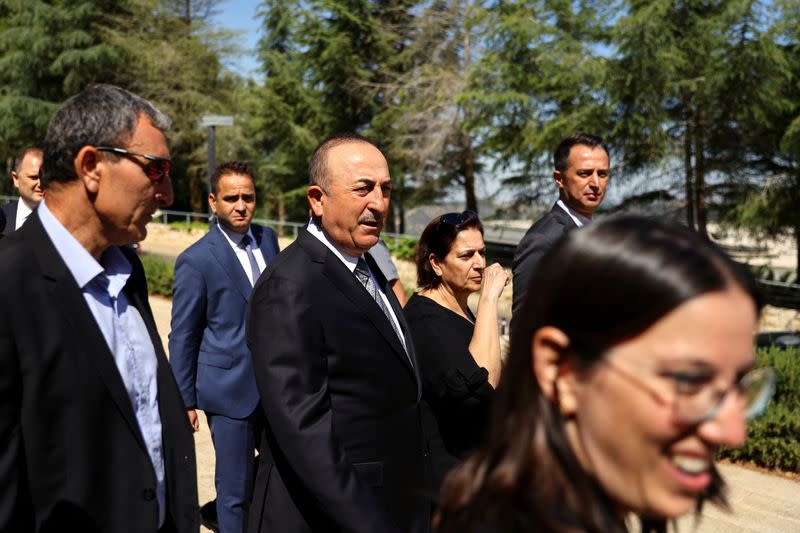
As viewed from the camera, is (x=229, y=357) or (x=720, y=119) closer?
(x=229, y=357)

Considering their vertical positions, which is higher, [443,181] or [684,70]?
[684,70]

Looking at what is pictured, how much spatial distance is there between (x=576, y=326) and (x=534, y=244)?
2836 millimetres

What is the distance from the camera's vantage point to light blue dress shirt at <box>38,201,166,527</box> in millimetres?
2160

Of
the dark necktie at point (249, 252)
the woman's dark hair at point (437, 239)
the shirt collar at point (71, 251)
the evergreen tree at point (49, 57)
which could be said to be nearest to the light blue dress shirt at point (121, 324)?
the shirt collar at point (71, 251)

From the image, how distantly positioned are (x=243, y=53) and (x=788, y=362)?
35323 millimetres

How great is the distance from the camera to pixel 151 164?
7.48ft

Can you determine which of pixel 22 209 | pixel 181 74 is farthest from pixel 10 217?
pixel 181 74

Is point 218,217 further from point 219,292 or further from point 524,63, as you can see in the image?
point 524,63

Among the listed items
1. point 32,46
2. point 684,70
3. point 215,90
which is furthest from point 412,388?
point 32,46

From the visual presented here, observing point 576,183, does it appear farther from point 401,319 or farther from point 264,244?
point 264,244

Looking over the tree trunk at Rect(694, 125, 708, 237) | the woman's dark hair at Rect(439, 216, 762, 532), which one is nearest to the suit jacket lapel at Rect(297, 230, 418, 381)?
the woman's dark hair at Rect(439, 216, 762, 532)

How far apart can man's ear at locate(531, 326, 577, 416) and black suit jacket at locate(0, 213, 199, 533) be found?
52.5 inches

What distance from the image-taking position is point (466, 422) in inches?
133

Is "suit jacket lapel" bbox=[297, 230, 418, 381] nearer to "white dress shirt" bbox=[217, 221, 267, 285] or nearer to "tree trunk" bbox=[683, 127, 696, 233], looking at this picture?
"white dress shirt" bbox=[217, 221, 267, 285]
